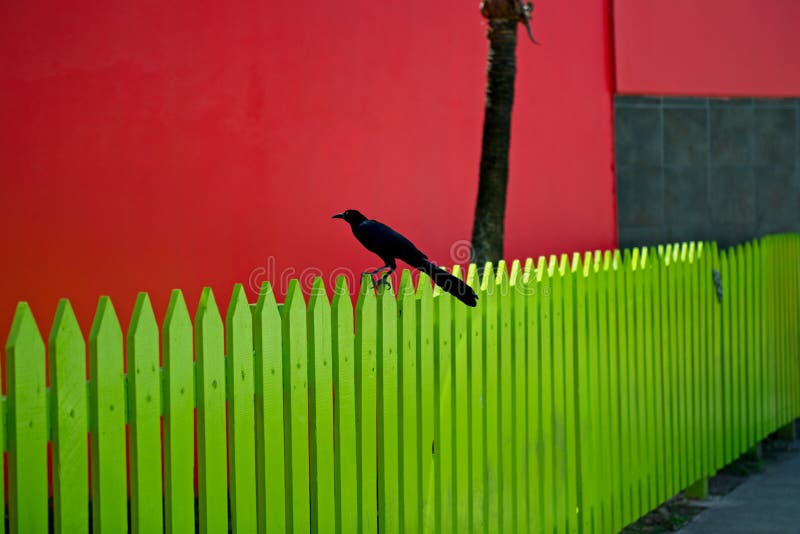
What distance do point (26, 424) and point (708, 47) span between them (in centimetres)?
779

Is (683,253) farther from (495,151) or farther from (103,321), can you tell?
(103,321)

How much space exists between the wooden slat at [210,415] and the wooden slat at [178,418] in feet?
0.13

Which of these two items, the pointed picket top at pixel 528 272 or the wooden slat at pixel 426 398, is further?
the pointed picket top at pixel 528 272

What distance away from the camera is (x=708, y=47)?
9.51m

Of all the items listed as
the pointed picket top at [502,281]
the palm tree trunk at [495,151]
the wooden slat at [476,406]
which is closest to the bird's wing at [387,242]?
the wooden slat at [476,406]

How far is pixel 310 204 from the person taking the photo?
7.06m

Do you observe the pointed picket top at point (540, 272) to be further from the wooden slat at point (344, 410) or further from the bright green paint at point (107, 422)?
the bright green paint at point (107, 422)

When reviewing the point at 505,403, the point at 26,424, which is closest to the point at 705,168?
the point at 505,403

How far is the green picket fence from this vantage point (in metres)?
3.05

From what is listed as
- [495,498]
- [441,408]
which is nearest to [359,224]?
[441,408]

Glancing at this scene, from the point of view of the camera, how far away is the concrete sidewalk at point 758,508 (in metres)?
6.22

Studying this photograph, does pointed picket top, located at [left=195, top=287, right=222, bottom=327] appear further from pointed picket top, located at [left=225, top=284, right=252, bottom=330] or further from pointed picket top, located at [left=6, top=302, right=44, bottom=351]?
pointed picket top, located at [left=6, top=302, right=44, bottom=351]

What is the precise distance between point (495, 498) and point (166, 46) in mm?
3201

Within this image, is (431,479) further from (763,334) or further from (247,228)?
(763,334)
